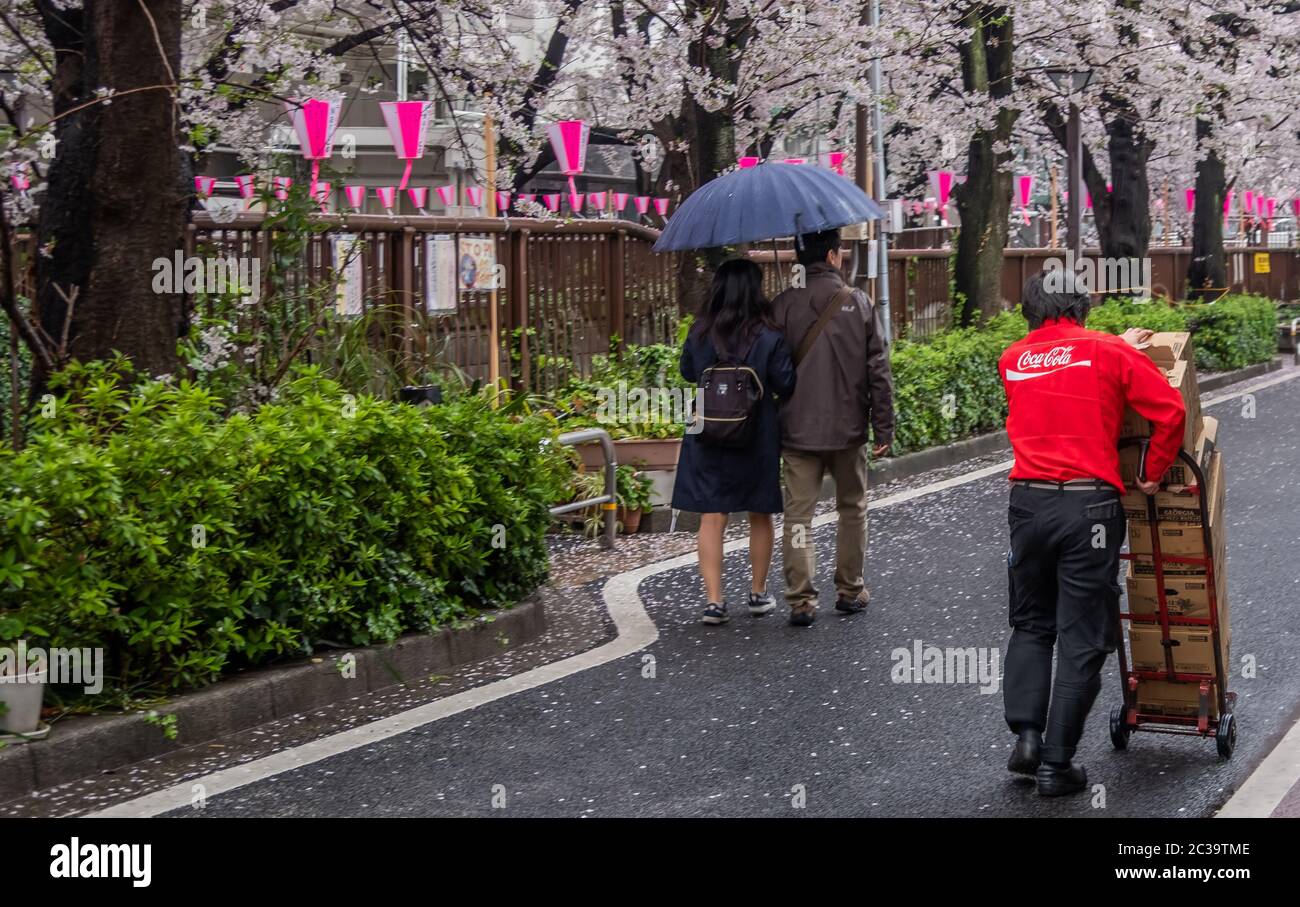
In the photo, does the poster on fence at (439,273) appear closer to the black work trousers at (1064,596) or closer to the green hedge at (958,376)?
the green hedge at (958,376)

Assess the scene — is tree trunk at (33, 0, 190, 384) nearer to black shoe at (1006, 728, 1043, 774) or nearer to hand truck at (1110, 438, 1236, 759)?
black shoe at (1006, 728, 1043, 774)

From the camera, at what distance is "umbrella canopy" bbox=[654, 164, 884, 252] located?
8.17 metres

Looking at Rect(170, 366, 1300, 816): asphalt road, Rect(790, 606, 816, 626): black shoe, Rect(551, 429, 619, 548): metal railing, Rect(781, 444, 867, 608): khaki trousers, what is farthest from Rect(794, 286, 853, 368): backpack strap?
Rect(551, 429, 619, 548): metal railing

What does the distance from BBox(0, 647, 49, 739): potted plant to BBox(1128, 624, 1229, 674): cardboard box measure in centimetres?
376

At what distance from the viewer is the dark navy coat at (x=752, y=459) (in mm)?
8211

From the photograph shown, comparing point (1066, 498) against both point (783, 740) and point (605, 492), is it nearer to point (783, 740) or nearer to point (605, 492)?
point (783, 740)

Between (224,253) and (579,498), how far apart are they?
2824mm

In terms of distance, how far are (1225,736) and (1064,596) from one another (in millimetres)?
877

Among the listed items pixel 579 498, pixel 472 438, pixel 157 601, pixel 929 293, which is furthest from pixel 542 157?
pixel 157 601

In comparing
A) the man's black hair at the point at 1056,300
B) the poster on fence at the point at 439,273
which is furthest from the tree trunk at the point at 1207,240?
the man's black hair at the point at 1056,300

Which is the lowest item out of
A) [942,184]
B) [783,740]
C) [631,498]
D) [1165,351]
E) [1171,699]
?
[783,740]

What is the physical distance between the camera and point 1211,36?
80.6 feet

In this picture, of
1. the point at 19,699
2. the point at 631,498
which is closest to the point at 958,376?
the point at 631,498

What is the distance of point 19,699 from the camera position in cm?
564
